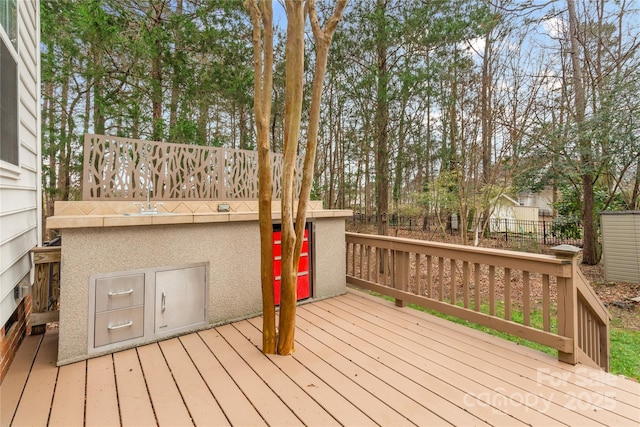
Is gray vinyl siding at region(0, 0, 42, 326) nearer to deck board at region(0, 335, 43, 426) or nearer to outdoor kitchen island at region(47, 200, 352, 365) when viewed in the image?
outdoor kitchen island at region(47, 200, 352, 365)

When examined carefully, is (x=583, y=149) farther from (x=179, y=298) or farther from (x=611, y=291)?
(x=179, y=298)

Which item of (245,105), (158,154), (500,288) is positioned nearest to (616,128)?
(500,288)

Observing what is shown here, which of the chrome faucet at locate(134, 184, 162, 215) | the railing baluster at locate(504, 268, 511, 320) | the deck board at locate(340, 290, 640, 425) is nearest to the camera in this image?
the deck board at locate(340, 290, 640, 425)

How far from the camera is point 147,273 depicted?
2.62 m

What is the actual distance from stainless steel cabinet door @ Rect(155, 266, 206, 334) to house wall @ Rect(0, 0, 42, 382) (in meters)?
0.97

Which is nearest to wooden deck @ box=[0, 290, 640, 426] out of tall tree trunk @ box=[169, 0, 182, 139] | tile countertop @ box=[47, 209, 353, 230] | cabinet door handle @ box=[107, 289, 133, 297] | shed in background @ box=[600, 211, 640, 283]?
cabinet door handle @ box=[107, 289, 133, 297]

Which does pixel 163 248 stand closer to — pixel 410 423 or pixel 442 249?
pixel 410 423

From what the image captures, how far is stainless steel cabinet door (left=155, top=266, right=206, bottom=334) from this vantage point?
8.87 feet

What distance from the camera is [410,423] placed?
66.4 inches

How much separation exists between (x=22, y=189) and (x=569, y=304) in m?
4.65

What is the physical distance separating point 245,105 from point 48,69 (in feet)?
11.4

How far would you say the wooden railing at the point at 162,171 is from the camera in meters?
3.14

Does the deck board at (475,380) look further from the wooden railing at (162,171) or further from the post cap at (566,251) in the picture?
the wooden railing at (162,171)

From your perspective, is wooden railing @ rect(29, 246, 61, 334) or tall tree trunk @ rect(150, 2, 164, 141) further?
tall tree trunk @ rect(150, 2, 164, 141)
